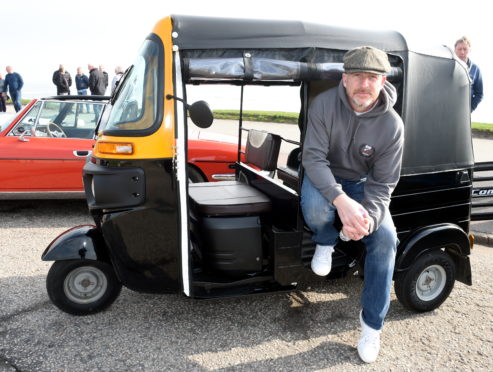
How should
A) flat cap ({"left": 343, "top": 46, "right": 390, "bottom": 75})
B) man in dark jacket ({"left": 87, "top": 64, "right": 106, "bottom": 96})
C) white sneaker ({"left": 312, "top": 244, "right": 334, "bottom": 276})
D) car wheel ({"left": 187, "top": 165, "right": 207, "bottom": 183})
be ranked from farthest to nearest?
man in dark jacket ({"left": 87, "top": 64, "right": 106, "bottom": 96}) < car wheel ({"left": 187, "top": 165, "right": 207, "bottom": 183}) < white sneaker ({"left": 312, "top": 244, "right": 334, "bottom": 276}) < flat cap ({"left": 343, "top": 46, "right": 390, "bottom": 75})

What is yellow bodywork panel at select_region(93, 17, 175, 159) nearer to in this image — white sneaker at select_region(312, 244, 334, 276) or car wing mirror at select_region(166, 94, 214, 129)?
car wing mirror at select_region(166, 94, 214, 129)

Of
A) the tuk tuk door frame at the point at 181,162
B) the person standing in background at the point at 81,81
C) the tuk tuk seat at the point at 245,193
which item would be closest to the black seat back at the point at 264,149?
the tuk tuk seat at the point at 245,193

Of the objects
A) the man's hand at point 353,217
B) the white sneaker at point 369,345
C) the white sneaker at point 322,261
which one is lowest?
the white sneaker at point 369,345

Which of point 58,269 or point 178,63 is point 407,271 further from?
point 58,269

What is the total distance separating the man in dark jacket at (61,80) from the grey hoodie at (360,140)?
1493 cm

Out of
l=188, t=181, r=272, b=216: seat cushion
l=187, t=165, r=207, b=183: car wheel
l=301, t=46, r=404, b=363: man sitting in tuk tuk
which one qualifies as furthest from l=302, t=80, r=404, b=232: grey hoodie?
l=187, t=165, r=207, b=183: car wheel

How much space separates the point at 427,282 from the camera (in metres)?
3.59

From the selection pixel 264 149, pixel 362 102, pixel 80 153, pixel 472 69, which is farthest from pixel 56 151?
pixel 472 69

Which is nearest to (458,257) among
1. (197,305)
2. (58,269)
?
(197,305)

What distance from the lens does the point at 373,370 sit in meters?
2.86

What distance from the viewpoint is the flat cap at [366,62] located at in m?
2.64

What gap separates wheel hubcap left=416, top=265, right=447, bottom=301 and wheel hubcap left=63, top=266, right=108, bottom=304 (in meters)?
2.42

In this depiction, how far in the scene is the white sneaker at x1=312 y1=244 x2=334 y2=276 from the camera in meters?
3.01

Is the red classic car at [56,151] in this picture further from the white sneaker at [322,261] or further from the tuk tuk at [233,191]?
the white sneaker at [322,261]
